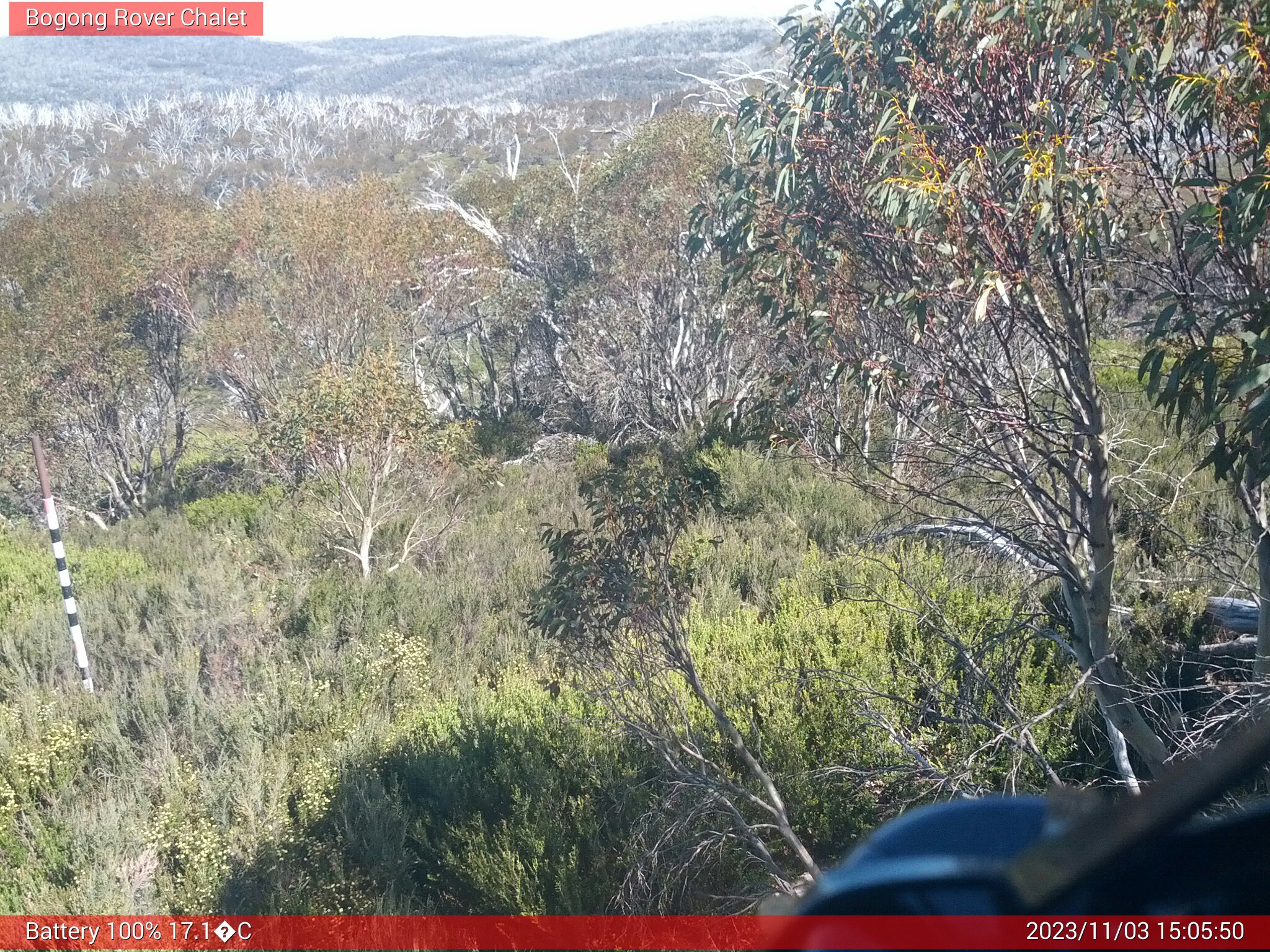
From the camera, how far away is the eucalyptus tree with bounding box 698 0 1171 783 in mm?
3502

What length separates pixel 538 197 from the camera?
20.0m

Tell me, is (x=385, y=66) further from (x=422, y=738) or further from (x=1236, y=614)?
(x=1236, y=614)

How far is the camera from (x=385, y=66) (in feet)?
326

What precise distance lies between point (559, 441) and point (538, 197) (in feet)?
18.7

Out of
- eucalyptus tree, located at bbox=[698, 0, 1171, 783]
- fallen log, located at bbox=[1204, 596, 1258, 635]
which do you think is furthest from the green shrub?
fallen log, located at bbox=[1204, 596, 1258, 635]

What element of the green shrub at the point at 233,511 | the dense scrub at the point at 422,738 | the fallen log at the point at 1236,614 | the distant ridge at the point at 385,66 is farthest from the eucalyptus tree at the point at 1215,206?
the distant ridge at the point at 385,66

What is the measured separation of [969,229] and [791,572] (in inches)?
207

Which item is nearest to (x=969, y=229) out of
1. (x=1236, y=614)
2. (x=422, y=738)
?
(x=1236, y=614)

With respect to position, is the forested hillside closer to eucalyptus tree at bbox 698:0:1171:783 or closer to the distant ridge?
eucalyptus tree at bbox 698:0:1171:783

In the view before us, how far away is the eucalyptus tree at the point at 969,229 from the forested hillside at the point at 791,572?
27 mm

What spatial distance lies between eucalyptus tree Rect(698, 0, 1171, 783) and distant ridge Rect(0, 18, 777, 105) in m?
67.6

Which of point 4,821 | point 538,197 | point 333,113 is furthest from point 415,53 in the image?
point 4,821

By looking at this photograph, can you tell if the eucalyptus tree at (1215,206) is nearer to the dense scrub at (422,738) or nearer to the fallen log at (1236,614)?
the dense scrub at (422,738)

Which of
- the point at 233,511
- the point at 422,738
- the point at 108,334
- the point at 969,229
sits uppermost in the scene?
the point at 969,229
